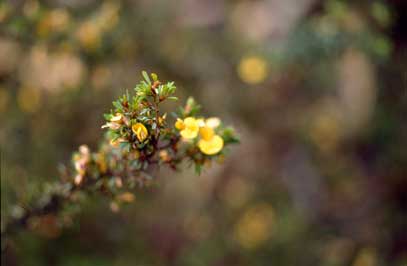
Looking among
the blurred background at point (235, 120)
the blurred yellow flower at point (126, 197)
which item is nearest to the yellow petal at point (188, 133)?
the blurred yellow flower at point (126, 197)

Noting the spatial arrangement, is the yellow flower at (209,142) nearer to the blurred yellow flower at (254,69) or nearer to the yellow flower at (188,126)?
the yellow flower at (188,126)

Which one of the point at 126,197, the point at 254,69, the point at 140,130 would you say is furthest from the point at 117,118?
the point at 254,69

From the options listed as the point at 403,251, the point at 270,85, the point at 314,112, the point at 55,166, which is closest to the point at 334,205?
the point at 403,251

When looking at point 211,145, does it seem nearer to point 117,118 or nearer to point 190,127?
point 190,127

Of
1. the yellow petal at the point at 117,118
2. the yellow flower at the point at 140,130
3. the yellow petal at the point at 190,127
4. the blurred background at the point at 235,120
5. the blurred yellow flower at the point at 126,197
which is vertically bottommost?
the yellow flower at the point at 140,130

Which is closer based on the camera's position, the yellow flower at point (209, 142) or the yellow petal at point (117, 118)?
the yellow petal at point (117, 118)

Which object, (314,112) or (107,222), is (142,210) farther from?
(314,112)
